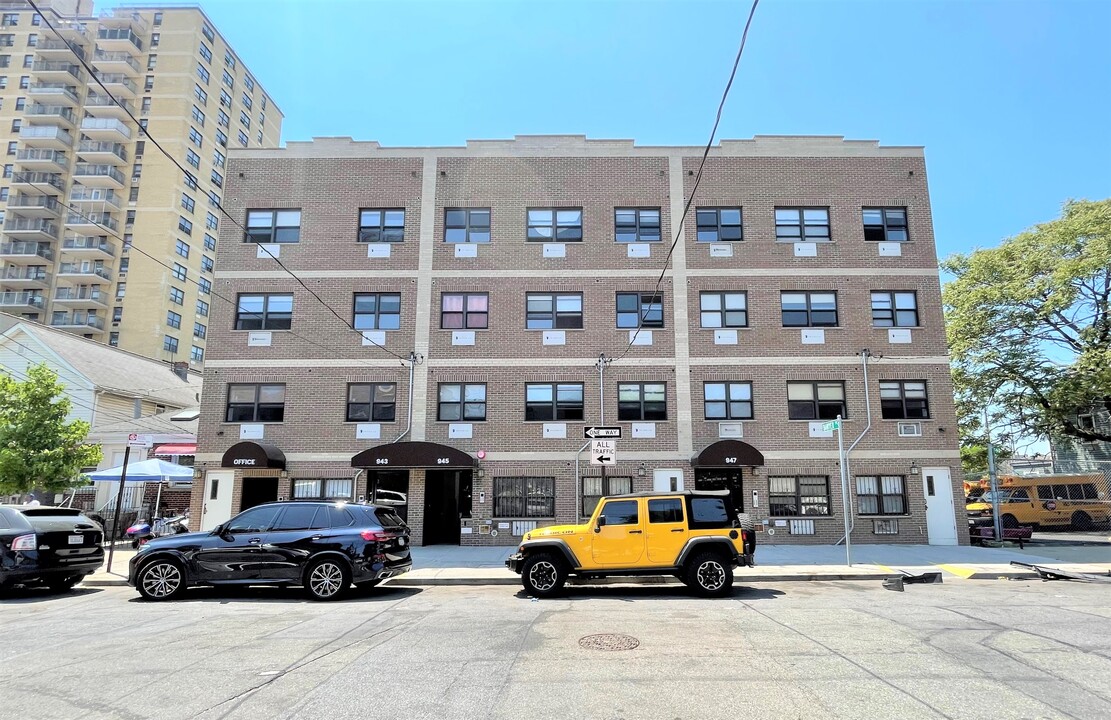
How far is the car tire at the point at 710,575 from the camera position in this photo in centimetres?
1051

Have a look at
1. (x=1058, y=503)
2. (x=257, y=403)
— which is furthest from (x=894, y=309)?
(x=257, y=403)

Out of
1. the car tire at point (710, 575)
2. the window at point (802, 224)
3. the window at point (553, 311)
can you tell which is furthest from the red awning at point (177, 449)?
the window at point (802, 224)

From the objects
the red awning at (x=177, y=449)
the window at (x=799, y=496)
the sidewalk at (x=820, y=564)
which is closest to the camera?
the sidewalk at (x=820, y=564)

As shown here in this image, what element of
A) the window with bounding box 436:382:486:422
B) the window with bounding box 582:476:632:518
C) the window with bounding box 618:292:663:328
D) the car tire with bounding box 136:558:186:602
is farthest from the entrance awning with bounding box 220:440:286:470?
the window with bounding box 618:292:663:328

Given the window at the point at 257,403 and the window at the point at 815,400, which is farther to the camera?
the window at the point at 257,403

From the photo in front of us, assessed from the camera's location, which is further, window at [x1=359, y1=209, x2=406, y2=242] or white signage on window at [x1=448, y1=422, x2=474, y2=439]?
window at [x1=359, y1=209, x2=406, y2=242]

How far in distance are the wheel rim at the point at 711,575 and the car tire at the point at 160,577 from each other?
8932 mm

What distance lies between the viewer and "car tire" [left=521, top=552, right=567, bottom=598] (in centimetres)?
1076

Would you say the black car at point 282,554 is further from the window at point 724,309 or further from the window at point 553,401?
the window at point 724,309

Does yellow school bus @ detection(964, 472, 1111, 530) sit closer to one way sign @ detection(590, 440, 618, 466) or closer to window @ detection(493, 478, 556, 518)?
window @ detection(493, 478, 556, 518)

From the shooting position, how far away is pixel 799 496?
62.7ft

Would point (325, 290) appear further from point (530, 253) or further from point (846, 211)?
point (846, 211)

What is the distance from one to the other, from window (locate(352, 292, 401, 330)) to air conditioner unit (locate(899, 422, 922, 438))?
16.3 meters

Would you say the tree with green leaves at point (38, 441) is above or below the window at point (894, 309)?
below
